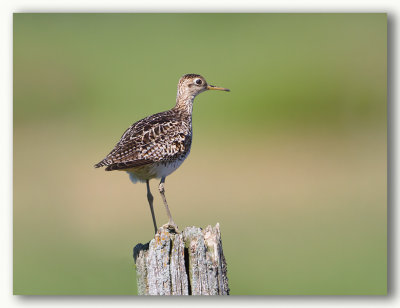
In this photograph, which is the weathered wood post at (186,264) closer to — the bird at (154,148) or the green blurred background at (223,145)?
the bird at (154,148)

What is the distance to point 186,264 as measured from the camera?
26.0 ft

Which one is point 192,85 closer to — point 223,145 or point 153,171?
point 153,171

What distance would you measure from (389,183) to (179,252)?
3369 millimetres

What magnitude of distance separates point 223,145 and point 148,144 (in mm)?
5326

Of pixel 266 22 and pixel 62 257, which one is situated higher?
pixel 266 22

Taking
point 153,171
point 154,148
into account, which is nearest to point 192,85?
point 154,148

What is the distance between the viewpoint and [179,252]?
786cm

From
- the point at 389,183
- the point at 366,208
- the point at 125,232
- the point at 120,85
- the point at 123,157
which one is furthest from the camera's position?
the point at 125,232

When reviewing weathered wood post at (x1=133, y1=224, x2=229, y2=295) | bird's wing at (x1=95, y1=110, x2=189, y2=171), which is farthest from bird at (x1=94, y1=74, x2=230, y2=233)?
weathered wood post at (x1=133, y1=224, x2=229, y2=295)

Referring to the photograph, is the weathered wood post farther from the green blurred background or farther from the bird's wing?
the green blurred background

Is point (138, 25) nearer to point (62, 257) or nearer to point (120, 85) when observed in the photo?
point (120, 85)

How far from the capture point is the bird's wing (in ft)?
29.2

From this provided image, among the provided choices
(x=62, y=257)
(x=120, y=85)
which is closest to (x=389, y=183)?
(x=120, y=85)

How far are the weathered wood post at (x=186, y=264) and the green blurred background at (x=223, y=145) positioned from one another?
2.42m
